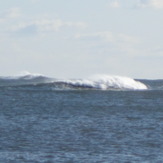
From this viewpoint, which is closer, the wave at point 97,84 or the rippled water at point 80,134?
the rippled water at point 80,134

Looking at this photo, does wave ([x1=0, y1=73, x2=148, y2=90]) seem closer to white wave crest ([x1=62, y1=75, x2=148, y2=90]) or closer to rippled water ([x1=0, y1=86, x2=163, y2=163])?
white wave crest ([x1=62, y1=75, x2=148, y2=90])

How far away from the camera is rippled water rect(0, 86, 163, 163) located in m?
50.9

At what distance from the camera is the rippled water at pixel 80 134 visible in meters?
50.9

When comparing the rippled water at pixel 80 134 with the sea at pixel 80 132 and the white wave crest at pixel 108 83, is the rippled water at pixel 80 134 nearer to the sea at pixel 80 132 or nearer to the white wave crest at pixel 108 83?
the sea at pixel 80 132

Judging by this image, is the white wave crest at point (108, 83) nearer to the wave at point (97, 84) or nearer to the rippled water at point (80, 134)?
the wave at point (97, 84)

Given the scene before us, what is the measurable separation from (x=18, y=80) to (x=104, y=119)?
11090 cm

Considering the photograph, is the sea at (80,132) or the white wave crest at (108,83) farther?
the white wave crest at (108,83)

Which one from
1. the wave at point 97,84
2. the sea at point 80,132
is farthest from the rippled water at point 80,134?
the wave at point 97,84

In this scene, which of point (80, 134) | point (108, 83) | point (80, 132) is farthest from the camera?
point (108, 83)

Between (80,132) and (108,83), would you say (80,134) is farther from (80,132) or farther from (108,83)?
(108,83)

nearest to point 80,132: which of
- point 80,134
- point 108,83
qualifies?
point 80,134

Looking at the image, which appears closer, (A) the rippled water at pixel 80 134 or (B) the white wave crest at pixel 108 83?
(A) the rippled water at pixel 80 134

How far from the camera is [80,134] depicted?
62.1 m

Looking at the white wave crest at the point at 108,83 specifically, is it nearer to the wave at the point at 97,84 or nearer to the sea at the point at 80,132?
the wave at the point at 97,84
